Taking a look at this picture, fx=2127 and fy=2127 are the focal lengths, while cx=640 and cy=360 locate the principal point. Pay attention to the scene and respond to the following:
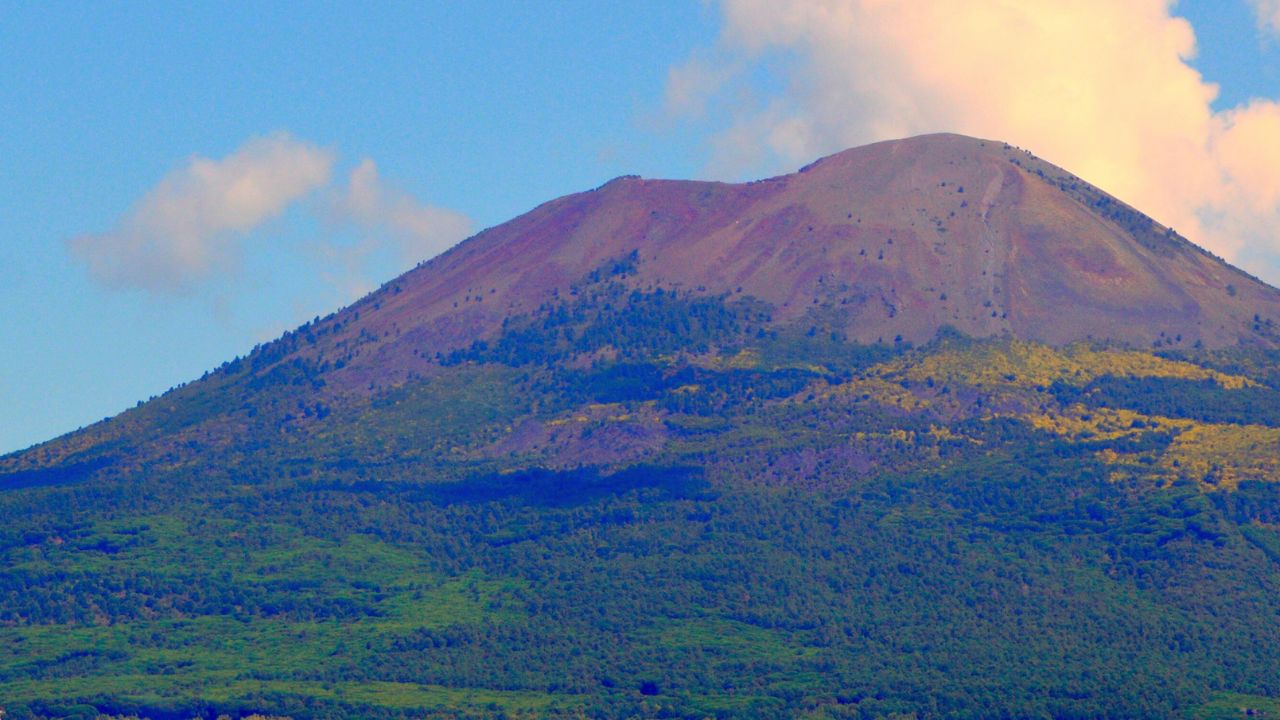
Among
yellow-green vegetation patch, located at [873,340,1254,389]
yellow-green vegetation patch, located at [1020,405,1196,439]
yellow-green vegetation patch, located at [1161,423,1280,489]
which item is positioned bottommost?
yellow-green vegetation patch, located at [1161,423,1280,489]

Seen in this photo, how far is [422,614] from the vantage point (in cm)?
16562

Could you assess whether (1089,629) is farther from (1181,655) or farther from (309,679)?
(309,679)

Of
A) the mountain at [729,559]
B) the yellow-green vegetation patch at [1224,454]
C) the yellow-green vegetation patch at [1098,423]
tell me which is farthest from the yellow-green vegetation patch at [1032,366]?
the yellow-green vegetation patch at [1224,454]

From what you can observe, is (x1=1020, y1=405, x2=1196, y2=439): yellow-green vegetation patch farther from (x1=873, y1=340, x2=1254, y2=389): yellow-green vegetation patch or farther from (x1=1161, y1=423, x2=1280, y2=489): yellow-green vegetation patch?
(x1=873, y1=340, x2=1254, y2=389): yellow-green vegetation patch

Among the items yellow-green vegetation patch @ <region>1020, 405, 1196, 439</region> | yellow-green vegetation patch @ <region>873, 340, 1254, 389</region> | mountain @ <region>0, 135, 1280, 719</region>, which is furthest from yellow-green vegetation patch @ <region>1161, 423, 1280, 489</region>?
yellow-green vegetation patch @ <region>873, 340, 1254, 389</region>

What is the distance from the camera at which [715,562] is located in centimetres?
16775

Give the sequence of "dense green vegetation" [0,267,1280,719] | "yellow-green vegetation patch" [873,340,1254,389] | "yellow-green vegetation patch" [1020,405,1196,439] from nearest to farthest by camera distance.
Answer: "dense green vegetation" [0,267,1280,719] → "yellow-green vegetation patch" [1020,405,1196,439] → "yellow-green vegetation patch" [873,340,1254,389]

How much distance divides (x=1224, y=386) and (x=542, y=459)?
61730mm

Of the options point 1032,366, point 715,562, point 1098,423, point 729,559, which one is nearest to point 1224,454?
point 1098,423

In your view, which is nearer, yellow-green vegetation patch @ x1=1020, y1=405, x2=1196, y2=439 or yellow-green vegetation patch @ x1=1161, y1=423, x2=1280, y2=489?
yellow-green vegetation patch @ x1=1161, y1=423, x2=1280, y2=489

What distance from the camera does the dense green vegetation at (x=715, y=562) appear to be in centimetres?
14500

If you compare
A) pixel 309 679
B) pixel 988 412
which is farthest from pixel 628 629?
pixel 988 412

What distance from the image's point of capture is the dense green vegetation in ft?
476

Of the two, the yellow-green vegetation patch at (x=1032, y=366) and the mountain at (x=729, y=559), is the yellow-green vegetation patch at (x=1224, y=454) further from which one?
the yellow-green vegetation patch at (x=1032, y=366)
